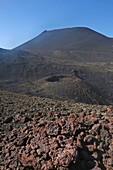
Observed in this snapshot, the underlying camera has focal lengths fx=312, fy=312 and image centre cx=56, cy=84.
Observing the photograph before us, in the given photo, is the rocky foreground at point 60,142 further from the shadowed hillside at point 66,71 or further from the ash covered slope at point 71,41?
the ash covered slope at point 71,41

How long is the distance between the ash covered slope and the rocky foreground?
256 feet

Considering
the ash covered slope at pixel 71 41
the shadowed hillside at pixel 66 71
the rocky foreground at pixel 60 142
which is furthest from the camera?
the ash covered slope at pixel 71 41

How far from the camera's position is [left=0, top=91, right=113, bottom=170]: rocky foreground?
6.55 metres

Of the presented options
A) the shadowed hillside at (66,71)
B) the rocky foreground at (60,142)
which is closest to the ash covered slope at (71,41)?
the shadowed hillside at (66,71)

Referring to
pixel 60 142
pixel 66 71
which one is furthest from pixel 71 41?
pixel 60 142

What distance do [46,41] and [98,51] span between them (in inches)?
1014

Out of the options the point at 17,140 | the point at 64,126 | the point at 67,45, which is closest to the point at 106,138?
the point at 64,126

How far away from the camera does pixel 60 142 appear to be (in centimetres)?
693

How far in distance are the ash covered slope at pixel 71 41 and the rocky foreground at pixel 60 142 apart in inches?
3067

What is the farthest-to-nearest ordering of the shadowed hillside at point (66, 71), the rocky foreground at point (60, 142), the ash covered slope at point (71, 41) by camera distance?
1. the ash covered slope at point (71, 41)
2. the shadowed hillside at point (66, 71)
3. the rocky foreground at point (60, 142)

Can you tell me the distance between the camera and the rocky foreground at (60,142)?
655cm

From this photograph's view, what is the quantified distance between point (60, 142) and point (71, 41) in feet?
309

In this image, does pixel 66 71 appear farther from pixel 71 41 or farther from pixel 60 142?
pixel 71 41

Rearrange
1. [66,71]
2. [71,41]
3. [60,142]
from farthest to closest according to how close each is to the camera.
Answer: [71,41] < [66,71] < [60,142]
